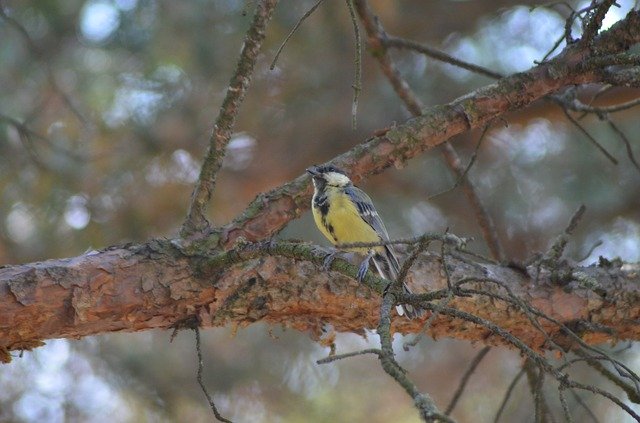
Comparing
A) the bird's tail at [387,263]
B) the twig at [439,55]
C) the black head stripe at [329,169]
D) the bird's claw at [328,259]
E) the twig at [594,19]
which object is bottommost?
the bird's claw at [328,259]

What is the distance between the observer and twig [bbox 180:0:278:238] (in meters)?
2.67

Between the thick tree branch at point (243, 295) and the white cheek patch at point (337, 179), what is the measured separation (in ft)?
1.44

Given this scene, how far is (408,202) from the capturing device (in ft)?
19.0

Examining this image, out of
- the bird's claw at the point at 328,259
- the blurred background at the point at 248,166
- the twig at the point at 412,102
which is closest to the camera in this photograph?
the bird's claw at the point at 328,259

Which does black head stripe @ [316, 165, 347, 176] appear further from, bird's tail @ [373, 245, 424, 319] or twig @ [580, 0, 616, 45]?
twig @ [580, 0, 616, 45]

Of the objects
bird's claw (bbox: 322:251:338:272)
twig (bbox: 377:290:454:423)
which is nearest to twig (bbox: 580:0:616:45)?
bird's claw (bbox: 322:251:338:272)

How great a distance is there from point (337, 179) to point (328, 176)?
53 millimetres

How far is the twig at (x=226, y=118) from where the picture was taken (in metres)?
2.67

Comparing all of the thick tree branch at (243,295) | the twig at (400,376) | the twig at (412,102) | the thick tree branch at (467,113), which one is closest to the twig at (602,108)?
the thick tree branch at (467,113)

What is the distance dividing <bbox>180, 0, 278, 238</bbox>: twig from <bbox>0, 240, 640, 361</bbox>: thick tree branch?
0.52ft

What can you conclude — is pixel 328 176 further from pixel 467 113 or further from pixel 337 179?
pixel 467 113

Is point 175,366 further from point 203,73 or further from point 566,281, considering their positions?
point 566,281

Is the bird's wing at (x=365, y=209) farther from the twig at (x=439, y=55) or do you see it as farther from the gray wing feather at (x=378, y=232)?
the twig at (x=439, y=55)

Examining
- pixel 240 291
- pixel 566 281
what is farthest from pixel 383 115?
pixel 240 291
